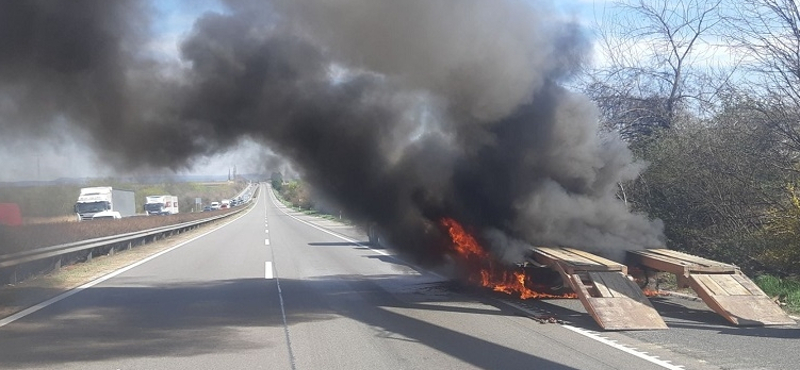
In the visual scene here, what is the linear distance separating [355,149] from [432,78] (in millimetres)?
1982

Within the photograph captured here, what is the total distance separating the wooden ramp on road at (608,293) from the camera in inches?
377

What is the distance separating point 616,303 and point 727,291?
1.46m

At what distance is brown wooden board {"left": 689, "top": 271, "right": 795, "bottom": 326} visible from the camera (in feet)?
31.3

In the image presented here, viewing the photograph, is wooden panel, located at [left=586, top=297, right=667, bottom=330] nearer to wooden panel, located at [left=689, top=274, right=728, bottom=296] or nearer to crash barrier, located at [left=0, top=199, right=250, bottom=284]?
wooden panel, located at [left=689, top=274, right=728, bottom=296]

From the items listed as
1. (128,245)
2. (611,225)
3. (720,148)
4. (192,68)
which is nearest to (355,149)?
(192,68)

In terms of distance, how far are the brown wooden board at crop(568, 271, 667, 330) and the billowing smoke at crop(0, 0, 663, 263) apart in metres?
1.92

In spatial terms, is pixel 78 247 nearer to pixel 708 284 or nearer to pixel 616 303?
pixel 616 303

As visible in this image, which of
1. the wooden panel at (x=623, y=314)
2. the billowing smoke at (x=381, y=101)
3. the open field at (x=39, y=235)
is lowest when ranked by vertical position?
the wooden panel at (x=623, y=314)

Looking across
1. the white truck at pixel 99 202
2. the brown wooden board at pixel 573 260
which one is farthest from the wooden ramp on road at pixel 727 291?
the white truck at pixel 99 202

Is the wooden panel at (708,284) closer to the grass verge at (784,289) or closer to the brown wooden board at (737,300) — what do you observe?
the brown wooden board at (737,300)

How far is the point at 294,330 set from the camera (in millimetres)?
10125

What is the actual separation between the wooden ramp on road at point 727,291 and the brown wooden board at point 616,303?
661 millimetres

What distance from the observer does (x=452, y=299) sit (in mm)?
12914

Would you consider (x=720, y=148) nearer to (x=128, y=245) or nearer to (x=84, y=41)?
(x=84, y=41)
